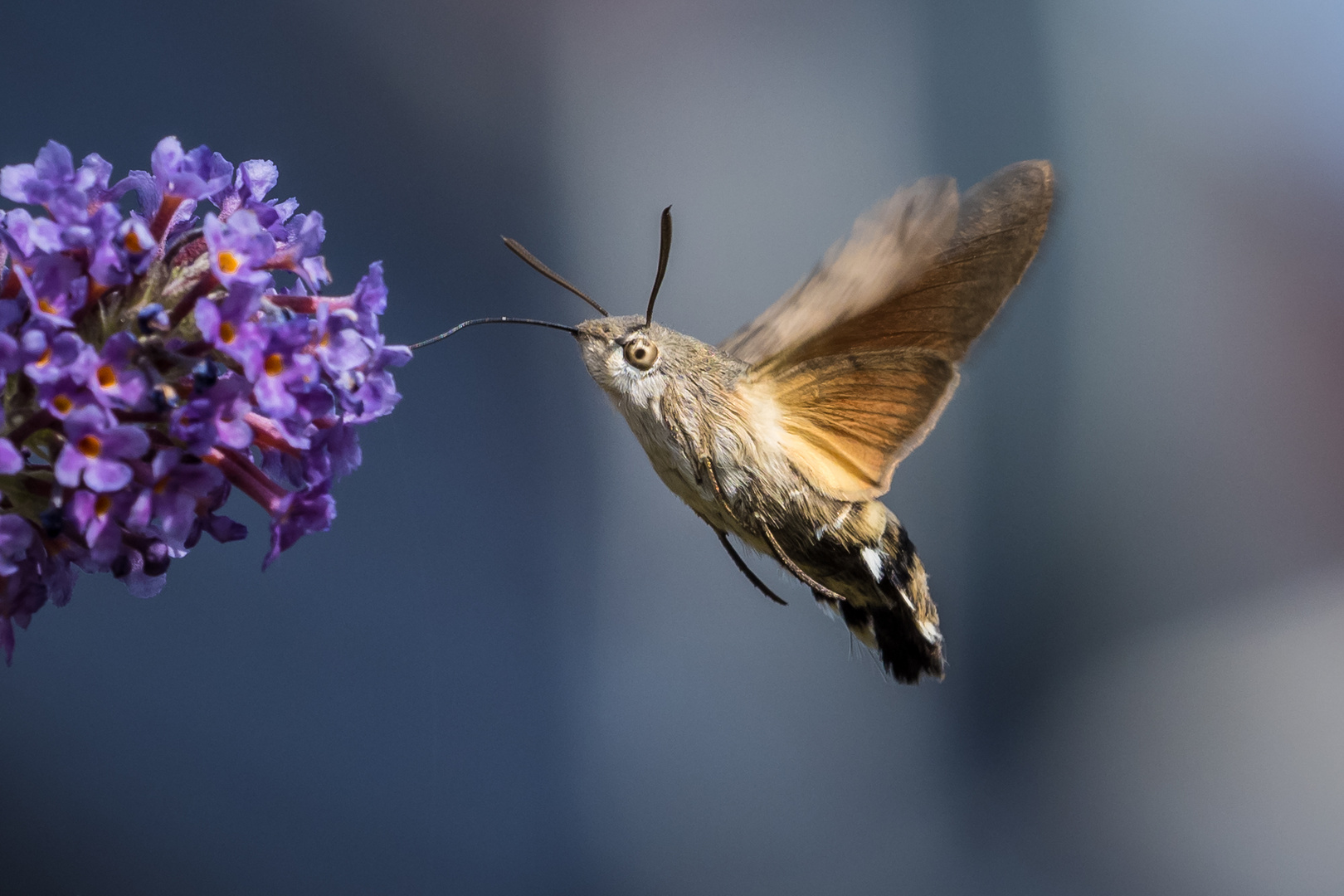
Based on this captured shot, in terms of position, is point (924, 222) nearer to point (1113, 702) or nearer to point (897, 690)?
point (897, 690)

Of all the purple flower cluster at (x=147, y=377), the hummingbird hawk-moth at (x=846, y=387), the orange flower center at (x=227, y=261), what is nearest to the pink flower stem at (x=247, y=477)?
the purple flower cluster at (x=147, y=377)

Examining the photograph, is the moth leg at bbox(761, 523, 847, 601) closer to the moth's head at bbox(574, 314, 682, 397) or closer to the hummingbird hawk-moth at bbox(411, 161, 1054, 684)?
the hummingbird hawk-moth at bbox(411, 161, 1054, 684)

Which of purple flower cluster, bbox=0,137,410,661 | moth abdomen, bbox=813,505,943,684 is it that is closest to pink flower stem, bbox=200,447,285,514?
purple flower cluster, bbox=0,137,410,661

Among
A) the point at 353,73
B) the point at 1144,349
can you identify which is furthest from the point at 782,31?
the point at 1144,349

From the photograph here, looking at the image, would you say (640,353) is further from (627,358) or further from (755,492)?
(755,492)

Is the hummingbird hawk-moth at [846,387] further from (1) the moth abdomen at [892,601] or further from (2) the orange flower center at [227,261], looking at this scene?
(2) the orange flower center at [227,261]

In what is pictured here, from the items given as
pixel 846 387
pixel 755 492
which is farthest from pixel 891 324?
pixel 755 492
